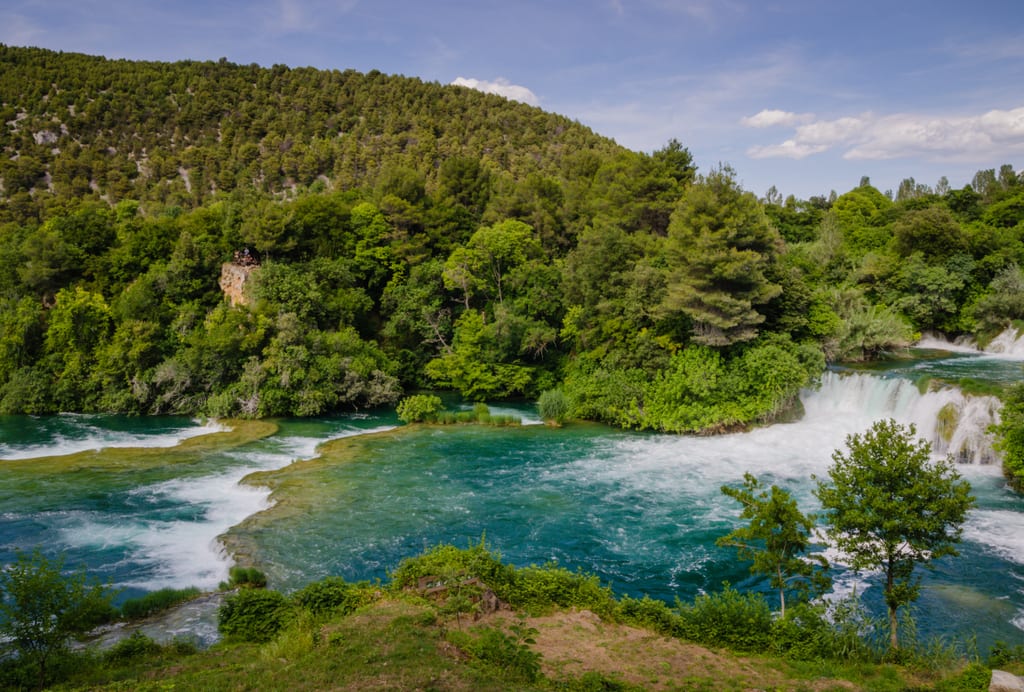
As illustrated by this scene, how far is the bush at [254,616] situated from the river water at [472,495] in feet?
6.06

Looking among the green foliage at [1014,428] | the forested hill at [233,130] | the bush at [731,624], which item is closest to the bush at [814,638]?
the bush at [731,624]

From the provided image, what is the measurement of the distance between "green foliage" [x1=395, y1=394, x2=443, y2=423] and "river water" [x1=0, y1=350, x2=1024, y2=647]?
3.69 ft

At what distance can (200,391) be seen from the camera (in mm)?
28125

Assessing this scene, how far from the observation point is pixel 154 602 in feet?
35.8

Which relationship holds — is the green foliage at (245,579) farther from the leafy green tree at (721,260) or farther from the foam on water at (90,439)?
the leafy green tree at (721,260)

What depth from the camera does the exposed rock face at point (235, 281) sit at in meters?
30.7

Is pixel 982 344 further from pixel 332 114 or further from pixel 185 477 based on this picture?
pixel 332 114

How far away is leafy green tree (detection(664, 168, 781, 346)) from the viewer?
23656 millimetres

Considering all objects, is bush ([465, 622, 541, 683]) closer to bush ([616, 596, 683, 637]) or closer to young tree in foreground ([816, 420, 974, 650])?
bush ([616, 596, 683, 637])

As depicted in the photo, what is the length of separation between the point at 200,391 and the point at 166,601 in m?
19.1

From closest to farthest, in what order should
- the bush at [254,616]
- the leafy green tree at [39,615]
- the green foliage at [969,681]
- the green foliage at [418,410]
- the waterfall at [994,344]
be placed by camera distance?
the green foliage at [969,681] → the leafy green tree at [39,615] → the bush at [254,616] → the green foliage at [418,410] → the waterfall at [994,344]

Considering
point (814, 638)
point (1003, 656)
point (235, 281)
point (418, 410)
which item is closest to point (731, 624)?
point (814, 638)

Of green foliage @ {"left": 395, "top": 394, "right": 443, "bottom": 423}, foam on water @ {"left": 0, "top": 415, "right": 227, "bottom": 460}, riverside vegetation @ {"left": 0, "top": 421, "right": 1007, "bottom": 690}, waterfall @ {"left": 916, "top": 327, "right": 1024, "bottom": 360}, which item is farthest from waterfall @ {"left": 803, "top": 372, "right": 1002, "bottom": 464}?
foam on water @ {"left": 0, "top": 415, "right": 227, "bottom": 460}

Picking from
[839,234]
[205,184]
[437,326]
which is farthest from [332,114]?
[839,234]
